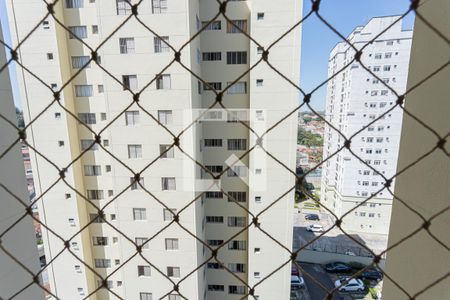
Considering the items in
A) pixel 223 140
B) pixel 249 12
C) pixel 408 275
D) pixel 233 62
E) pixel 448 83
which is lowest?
pixel 223 140

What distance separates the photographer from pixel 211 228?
12.4 feet

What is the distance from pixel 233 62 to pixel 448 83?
10.6ft

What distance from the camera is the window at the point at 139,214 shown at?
2934 millimetres

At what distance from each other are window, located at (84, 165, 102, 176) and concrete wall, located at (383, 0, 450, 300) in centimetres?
380

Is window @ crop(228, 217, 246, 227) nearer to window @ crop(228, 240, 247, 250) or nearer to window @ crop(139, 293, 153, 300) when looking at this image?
window @ crop(228, 240, 247, 250)

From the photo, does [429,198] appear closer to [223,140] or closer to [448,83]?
[448,83]

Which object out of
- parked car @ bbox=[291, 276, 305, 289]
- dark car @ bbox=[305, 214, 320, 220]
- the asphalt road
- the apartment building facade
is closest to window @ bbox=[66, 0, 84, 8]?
the apartment building facade

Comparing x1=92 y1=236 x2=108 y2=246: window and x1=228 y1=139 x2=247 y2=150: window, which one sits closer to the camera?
x1=228 y1=139 x2=247 y2=150: window

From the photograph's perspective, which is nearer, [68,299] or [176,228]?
[176,228]

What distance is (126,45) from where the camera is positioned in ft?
8.69

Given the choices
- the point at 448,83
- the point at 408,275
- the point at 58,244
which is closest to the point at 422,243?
the point at 408,275

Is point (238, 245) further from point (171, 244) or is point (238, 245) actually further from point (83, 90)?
point (83, 90)

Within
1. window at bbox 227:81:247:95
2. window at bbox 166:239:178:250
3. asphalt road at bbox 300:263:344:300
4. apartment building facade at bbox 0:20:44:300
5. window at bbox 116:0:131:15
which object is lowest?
asphalt road at bbox 300:263:344:300

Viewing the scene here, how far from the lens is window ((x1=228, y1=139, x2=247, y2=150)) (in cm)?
354
